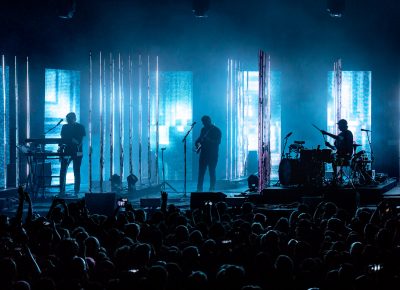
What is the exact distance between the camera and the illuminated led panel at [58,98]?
16.5 metres

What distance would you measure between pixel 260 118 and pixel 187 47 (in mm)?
6844

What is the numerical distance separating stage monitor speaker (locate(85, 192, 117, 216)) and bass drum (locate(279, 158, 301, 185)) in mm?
4488

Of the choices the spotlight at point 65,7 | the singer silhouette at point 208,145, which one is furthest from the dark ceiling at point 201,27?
the singer silhouette at point 208,145

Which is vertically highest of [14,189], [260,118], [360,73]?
[360,73]

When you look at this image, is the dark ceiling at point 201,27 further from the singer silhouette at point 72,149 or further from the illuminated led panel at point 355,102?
the singer silhouette at point 72,149

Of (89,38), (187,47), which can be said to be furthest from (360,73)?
(89,38)

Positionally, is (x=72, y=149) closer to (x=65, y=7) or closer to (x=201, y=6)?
(x=65, y=7)

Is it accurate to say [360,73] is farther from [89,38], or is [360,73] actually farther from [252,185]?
[89,38]

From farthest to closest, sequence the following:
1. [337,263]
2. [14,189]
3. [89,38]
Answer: [89,38] < [14,189] < [337,263]

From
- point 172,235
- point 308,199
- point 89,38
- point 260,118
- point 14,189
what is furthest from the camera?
point 89,38

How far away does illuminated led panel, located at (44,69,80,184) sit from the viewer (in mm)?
16516

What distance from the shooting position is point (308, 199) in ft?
29.2

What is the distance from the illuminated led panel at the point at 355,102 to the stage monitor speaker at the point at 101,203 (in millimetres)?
10251

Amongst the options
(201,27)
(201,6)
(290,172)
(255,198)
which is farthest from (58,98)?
(255,198)
